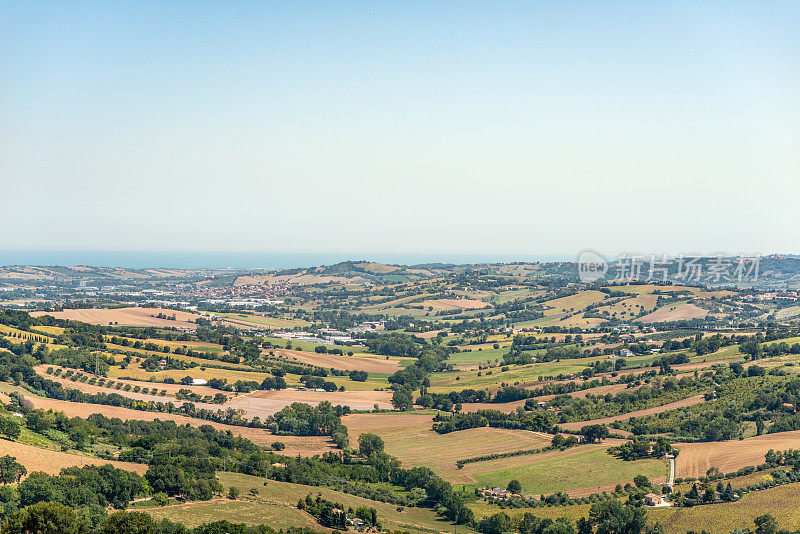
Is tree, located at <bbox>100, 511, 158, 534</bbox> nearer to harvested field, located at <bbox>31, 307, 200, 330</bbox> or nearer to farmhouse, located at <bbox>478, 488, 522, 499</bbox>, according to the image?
farmhouse, located at <bbox>478, 488, 522, 499</bbox>

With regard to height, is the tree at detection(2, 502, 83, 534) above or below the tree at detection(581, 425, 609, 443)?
above

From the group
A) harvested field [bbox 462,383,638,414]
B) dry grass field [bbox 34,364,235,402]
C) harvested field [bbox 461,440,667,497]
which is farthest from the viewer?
harvested field [bbox 462,383,638,414]

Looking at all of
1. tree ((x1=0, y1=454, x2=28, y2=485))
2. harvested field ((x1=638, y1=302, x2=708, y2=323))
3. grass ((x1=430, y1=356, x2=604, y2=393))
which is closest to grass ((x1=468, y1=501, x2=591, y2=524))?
tree ((x1=0, y1=454, x2=28, y2=485))

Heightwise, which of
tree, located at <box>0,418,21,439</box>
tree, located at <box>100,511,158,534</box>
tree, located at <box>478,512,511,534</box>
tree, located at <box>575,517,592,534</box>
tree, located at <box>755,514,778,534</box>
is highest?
tree, located at <box>100,511,158,534</box>

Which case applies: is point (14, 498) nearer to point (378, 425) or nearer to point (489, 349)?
point (378, 425)

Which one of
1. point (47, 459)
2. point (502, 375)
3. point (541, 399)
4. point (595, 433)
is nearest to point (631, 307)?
point (502, 375)

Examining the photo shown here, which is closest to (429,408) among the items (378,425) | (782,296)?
(378,425)

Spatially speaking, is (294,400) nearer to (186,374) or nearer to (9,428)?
(186,374)
